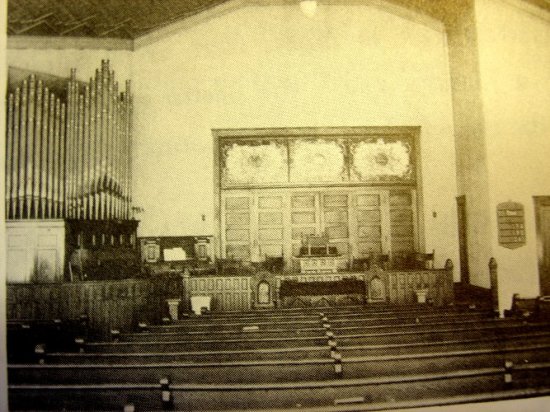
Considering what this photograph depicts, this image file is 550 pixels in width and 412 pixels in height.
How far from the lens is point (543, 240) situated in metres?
4.91

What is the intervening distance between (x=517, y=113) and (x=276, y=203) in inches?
217

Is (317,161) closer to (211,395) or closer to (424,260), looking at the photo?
(424,260)

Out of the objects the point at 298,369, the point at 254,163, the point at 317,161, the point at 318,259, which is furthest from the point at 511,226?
the point at 254,163

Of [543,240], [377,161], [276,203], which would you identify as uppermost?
[377,161]

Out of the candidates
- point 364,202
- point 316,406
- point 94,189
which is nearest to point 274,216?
point 364,202

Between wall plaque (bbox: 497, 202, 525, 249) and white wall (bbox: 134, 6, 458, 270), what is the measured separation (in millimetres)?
1537

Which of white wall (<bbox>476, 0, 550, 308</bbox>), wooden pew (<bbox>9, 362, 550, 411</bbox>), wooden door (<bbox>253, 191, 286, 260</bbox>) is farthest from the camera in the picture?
wooden door (<bbox>253, 191, 286, 260</bbox>)

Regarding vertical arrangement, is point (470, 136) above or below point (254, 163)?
below

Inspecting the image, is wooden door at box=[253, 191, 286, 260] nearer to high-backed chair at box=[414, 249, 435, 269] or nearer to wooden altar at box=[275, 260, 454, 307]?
wooden altar at box=[275, 260, 454, 307]

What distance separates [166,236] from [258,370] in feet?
17.3

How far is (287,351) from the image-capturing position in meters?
3.22

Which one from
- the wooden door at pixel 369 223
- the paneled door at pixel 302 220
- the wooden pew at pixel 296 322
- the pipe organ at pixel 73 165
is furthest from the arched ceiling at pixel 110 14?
the wooden door at pixel 369 223

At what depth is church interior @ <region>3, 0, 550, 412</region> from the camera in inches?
116

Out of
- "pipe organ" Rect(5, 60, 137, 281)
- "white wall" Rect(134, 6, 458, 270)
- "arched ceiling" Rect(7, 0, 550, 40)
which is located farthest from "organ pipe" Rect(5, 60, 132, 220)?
"white wall" Rect(134, 6, 458, 270)
